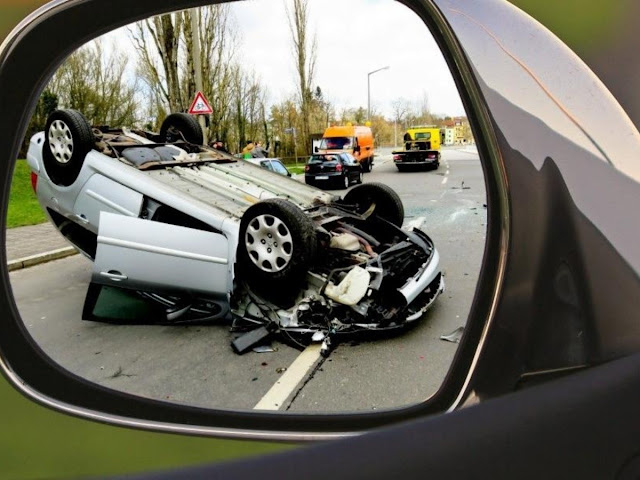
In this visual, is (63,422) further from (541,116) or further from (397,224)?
(397,224)

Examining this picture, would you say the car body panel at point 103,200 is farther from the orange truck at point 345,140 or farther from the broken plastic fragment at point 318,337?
the broken plastic fragment at point 318,337

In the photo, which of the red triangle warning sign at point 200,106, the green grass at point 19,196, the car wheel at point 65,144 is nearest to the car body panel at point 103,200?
the car wheel at point 65,144

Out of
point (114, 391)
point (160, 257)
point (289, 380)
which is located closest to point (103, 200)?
point (160, 257)

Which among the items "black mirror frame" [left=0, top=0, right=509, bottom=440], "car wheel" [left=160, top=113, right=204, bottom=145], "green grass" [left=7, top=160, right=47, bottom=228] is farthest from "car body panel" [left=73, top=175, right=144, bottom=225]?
"black mirror frame" [left=0, top=0, right=509, bottom=440]

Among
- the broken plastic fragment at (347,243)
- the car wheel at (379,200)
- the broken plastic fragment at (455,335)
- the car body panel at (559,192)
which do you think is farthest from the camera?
the broken plastic fragment at (347,243)

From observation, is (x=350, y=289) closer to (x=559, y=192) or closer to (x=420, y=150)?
(x=420, y=150)

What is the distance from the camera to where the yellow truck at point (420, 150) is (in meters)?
1.51

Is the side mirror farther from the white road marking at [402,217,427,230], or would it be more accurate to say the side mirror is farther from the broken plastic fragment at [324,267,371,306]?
Result: the broken plastic fragment at [324,267,371,306]

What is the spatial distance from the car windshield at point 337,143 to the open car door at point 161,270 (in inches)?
41.7

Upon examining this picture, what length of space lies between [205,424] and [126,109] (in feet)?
4.12

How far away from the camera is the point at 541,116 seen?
2.72 ft

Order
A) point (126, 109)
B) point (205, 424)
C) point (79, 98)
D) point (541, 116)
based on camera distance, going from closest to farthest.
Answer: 1. point (541, 116)
2. point (205, 424)
3. point (79, 98)
4. point (126, 109)

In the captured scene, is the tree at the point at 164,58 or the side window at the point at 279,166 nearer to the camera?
the tree at the point at 164,58

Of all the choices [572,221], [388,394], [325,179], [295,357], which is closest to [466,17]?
[572,221]
